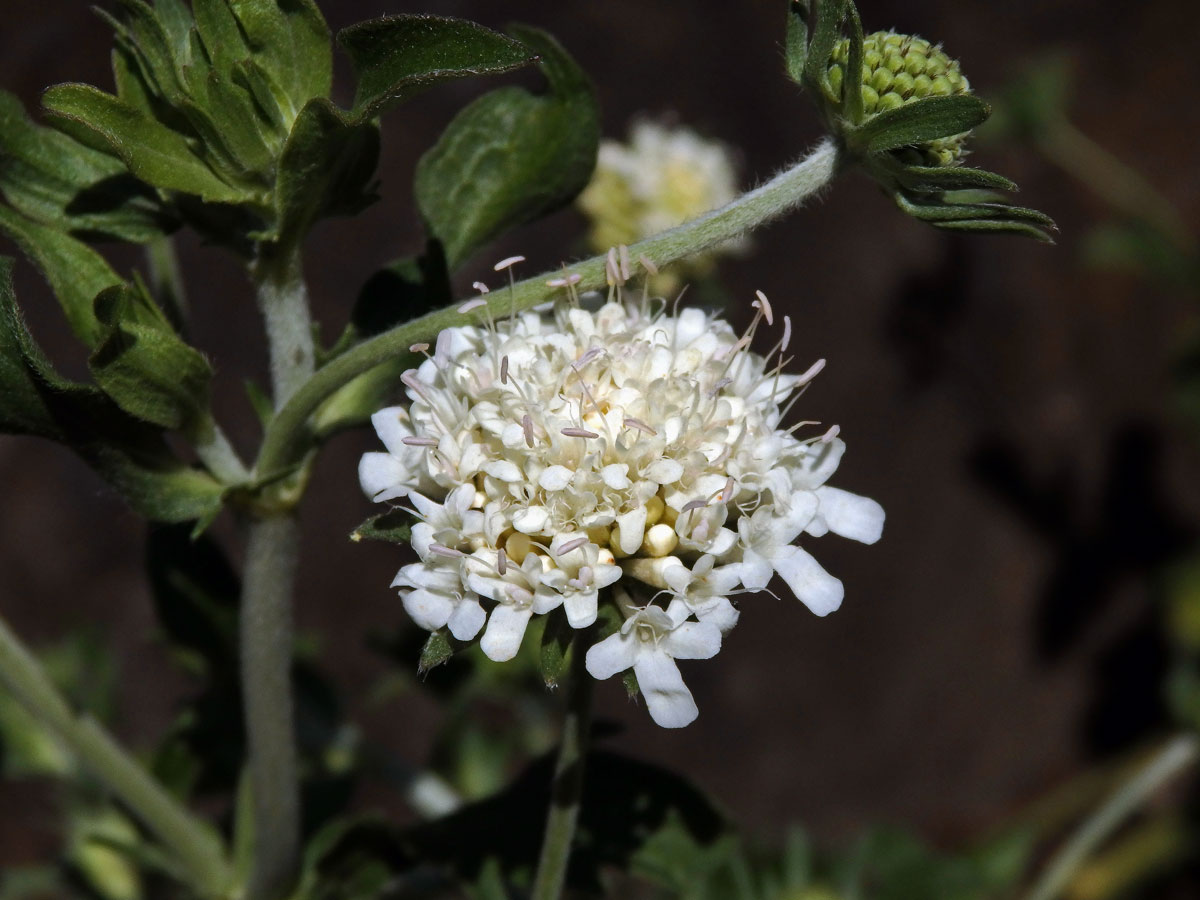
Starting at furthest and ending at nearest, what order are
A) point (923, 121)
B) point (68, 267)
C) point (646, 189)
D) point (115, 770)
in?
point (646, 189) → point (115, 770) → point (68, 267) → point (923, 121)

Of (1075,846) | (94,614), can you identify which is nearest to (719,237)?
(1075,846)

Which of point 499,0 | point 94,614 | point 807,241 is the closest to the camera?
point 94,614

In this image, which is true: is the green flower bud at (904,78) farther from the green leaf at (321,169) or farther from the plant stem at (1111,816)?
the plant stem at (1111,816)

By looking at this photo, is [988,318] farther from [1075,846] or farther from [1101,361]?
[1075,846]

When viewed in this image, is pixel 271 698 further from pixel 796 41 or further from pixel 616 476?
pixel 796 41

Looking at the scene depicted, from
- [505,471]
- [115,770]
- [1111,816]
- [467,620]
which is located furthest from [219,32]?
[1111,816]

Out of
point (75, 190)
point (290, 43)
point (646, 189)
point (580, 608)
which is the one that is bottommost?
point (646, 189)

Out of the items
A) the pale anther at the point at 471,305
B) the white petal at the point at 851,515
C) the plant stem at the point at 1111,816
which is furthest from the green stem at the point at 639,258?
the plant stem at the point at 1111,816

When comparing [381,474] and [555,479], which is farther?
[381,474]
